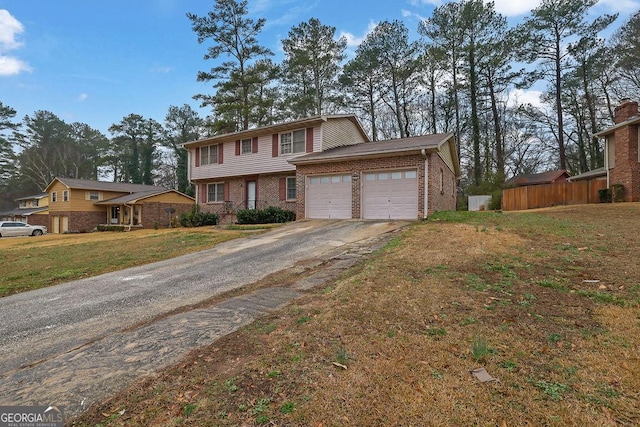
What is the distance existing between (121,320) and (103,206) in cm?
3280

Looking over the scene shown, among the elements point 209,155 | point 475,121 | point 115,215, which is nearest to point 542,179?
point 475,121

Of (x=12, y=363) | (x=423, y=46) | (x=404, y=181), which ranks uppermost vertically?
(x=423, y=46)

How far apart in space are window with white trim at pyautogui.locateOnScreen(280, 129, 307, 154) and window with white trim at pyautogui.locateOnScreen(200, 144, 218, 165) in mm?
5409

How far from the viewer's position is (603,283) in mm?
4559

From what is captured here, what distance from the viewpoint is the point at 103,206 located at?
1230 inches

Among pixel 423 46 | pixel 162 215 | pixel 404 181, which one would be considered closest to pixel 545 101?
pixel 423 46

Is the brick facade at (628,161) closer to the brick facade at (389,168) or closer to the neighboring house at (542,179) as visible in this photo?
the brick facade at (389,168)

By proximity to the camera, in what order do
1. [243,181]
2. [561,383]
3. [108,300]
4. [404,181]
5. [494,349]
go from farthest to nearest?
[243,181] < [404,181] < [108,300] < [494,349] < [561,383]

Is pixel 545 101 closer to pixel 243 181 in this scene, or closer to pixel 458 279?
pixel 243 181

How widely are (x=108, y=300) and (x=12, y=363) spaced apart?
2063mm

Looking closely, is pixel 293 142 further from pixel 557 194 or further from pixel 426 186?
pixel 557 194

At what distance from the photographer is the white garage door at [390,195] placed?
12.7m

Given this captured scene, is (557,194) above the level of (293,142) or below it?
below

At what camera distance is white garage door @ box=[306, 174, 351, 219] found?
14.0m
